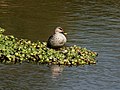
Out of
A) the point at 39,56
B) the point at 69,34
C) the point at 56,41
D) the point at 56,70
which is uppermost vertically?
the point at 69,34

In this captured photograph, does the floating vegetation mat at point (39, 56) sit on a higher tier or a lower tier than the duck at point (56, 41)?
lower

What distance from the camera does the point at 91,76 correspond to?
1577 cm

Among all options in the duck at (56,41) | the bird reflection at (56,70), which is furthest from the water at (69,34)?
the duck at (56,41)

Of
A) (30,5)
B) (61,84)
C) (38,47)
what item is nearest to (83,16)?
(30,5)

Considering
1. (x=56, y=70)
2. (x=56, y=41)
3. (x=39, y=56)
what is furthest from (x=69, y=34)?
(x=56, y=70)

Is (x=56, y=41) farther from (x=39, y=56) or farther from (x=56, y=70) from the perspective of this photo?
(x=56, y=70)

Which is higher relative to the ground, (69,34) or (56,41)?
(69,34)

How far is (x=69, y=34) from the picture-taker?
22.6 meters

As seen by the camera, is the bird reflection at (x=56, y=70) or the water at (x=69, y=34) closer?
the water at (x=69, y=34)

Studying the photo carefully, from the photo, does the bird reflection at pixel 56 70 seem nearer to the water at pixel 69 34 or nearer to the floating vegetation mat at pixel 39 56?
the water at pixel 69 34

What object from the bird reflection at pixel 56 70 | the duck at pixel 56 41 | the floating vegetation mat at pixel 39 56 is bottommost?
the bird reflection at pixel 56 70

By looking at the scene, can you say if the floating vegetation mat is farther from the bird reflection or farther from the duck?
the duck

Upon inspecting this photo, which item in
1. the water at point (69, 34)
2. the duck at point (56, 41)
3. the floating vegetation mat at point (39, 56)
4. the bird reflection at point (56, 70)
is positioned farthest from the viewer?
the duck at point (56, 41)

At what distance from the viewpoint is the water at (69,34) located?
49.1ft
